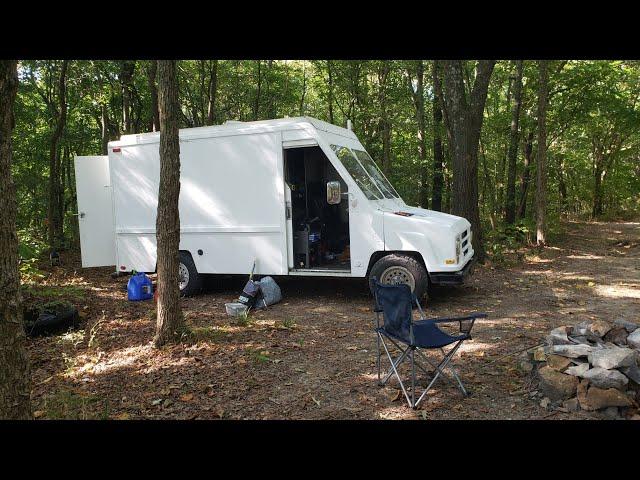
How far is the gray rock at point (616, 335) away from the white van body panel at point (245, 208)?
2.71m

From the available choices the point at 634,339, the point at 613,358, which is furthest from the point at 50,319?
the point at 634,339

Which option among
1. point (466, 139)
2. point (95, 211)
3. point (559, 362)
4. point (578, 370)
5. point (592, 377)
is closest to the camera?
point (592, 377)

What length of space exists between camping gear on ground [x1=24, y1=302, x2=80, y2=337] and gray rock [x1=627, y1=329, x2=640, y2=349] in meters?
6.32

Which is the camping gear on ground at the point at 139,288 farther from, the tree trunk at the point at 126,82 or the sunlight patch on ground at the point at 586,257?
the sunlight patch on ground at the point at 586,257

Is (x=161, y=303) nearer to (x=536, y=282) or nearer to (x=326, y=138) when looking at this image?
(x=326, y=138)

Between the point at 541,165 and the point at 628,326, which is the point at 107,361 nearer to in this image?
the point at 628,326

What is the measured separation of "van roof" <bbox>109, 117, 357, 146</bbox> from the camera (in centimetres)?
768

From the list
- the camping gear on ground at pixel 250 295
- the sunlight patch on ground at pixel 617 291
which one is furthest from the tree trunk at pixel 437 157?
the camping gear on ground at pixel 250 295

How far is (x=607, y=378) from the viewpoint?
3.60 metres

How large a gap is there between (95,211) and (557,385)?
27.0 feet

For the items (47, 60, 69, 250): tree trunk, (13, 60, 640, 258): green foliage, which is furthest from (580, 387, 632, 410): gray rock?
(47, 60, 69, 250): tree trunk

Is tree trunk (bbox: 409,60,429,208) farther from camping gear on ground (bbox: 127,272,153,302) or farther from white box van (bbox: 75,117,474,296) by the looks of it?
camping gear on ground (bbox: 127,272,153,302)
